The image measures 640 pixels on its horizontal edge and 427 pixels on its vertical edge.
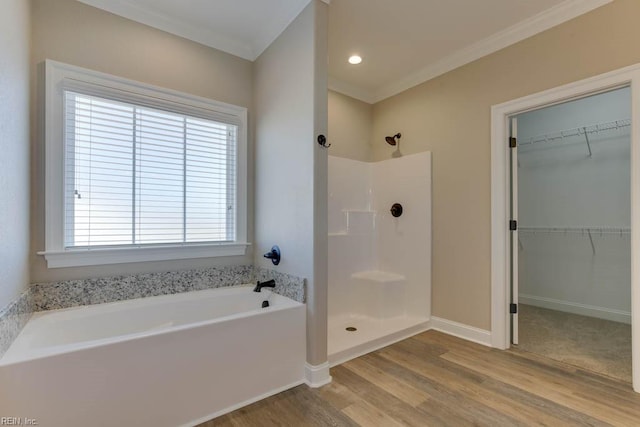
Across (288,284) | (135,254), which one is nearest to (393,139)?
Result: (288,284)

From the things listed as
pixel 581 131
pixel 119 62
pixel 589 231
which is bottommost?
pixel 589 231

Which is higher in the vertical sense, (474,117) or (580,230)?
(474,117)

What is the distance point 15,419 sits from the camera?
48.8 inches

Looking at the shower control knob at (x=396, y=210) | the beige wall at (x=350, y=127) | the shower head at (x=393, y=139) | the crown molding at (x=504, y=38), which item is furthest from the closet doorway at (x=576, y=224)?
the beige wall at (x=350, y=127)

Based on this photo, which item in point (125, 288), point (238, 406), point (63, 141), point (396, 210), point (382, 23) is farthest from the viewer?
point (396, 210)

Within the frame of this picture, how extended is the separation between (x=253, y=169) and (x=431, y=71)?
2.08 m

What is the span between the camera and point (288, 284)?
7.47 ft

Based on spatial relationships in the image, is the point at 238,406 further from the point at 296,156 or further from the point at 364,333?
the point at 296,156

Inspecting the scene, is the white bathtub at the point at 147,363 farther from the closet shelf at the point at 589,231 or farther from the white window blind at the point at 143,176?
the closet shelf at the point at 589,231

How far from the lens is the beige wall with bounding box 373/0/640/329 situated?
2.06 meters

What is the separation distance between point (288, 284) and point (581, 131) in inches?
151

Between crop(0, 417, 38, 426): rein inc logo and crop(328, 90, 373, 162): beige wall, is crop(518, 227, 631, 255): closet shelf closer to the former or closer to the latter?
crop(328, 90, 373, 162): beige wall

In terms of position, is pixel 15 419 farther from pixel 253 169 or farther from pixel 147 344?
pixel 253 169

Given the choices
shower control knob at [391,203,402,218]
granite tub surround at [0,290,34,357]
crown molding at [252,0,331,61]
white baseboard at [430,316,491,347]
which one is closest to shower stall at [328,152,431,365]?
shower control knob at [391,203,402,218]
